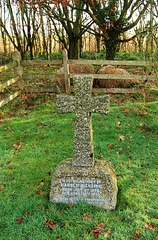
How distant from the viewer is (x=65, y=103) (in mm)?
3945

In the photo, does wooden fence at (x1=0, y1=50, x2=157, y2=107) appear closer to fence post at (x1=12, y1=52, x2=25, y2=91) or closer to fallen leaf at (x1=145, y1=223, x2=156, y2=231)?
fence post at (x1=12, y1=52, x2=25, y2=91)

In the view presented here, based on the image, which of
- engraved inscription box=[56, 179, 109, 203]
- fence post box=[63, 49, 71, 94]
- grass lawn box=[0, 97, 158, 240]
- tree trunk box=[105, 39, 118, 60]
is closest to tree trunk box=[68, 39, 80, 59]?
tree trunk box=[105, 39, 118, 60]

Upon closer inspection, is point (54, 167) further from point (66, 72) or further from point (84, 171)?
point (66, 72)

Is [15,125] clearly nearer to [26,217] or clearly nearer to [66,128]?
[66,128]

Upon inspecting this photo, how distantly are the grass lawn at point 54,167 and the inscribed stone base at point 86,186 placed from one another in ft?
0.44

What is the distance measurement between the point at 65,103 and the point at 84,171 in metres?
1.25

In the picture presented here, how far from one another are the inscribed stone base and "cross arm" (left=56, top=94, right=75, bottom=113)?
3.48 feet

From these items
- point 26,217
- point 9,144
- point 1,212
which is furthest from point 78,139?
point 9,144

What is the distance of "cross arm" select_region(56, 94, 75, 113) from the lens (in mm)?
3902

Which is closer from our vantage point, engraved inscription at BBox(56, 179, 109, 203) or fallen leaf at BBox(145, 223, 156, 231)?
fallen leaf at BBox(145, 223, 156, 231)

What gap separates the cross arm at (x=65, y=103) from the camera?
12.8 feet

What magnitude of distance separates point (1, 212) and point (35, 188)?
31.1 inches

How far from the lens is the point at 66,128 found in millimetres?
7016

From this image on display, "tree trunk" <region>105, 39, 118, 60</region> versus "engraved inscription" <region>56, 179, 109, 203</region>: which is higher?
"tree trunk" <region>105, 39, 118, 60</region>
